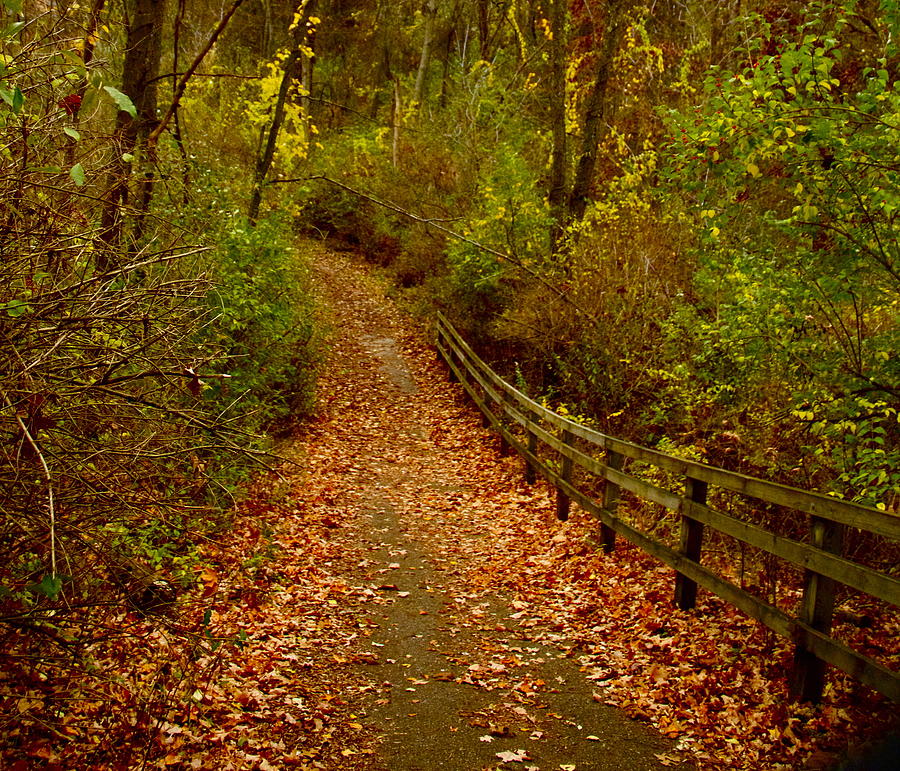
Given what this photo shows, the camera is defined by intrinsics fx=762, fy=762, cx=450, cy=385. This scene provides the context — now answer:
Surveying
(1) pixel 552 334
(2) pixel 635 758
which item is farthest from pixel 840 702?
(1) pixel 552 334

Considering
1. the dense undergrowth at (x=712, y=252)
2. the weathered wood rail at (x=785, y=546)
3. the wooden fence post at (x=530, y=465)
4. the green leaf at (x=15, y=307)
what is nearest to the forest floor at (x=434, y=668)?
the weathered wood rail at (x=785, y=546)

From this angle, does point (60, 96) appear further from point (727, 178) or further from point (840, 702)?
point (840, 702)

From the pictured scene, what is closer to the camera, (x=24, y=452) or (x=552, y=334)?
(x=24, y=452)

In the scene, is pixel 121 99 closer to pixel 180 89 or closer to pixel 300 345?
pixel 180 89

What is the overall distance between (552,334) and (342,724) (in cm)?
853

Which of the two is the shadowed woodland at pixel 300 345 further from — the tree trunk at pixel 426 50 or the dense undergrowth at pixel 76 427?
the tree trunk at pixel 426 50

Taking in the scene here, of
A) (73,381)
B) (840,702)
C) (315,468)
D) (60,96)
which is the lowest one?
(315,468)

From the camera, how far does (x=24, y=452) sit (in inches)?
123

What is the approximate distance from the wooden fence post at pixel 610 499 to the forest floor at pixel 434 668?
136 mm

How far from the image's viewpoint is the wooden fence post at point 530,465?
1083cm

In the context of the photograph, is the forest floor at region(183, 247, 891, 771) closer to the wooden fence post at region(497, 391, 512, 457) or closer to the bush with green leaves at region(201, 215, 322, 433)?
the bush with green leaves at region(201, 215, 322, 433)

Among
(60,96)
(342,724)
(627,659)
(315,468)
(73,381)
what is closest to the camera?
(73,381)

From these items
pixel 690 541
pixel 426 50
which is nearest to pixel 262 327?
pixel 690 541

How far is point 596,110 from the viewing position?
49.7 feet
